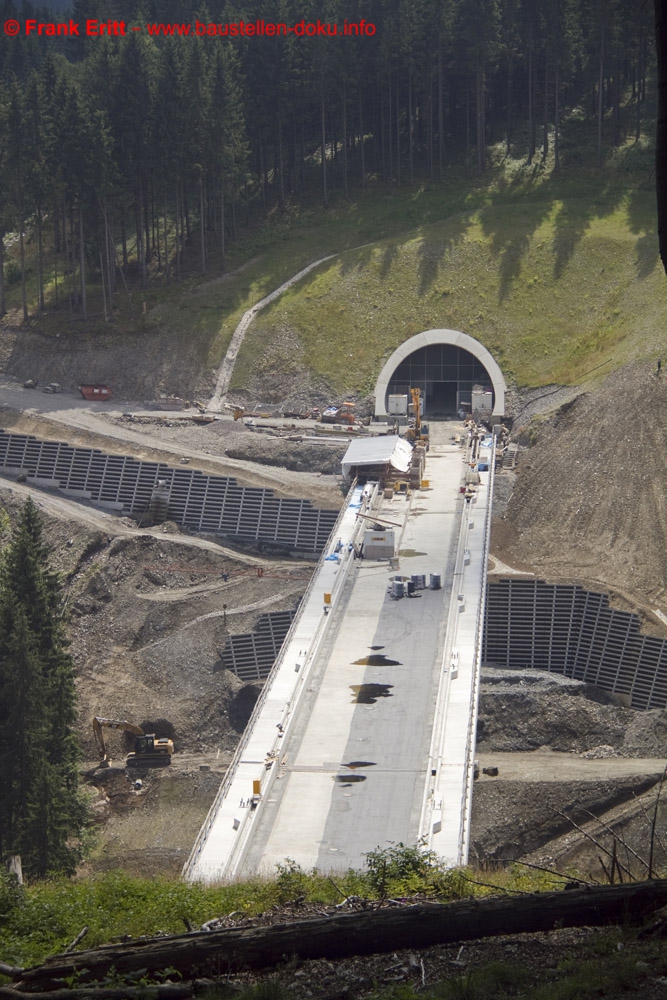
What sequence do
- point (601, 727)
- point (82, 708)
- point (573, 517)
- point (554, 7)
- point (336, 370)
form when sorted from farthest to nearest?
point (554, 7)
point (336, 370)
point (573, 517)
point (82, 708)
point (601, 727)

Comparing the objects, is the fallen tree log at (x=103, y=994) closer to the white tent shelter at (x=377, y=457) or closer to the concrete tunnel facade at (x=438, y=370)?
the white tent shelter at (x=377, y=457)

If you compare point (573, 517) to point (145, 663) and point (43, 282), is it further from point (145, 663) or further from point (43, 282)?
point (43, 282)

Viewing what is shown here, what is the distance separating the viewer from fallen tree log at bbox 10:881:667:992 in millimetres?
14336

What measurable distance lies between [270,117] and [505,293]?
1074 inches

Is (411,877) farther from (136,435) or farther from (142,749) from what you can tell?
(136,435)

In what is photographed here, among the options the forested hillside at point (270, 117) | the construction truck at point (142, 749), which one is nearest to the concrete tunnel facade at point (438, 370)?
the forested hillside at point (270, 117)

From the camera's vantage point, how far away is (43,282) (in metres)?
96.7

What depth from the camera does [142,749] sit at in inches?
2084

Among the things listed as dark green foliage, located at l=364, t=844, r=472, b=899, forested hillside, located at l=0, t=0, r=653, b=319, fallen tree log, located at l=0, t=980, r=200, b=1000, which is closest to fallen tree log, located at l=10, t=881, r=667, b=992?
fallen tree log, located at l=0, t=980, r=200, b=1000

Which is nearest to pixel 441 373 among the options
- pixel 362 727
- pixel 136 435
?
pixel 136 435

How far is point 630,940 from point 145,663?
45.8 meters

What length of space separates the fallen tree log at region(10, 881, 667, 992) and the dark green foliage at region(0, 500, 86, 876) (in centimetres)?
2762

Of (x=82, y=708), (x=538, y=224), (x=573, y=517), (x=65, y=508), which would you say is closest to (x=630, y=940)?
(x=82, y=708)

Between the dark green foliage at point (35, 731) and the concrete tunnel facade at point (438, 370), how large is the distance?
34693mm
